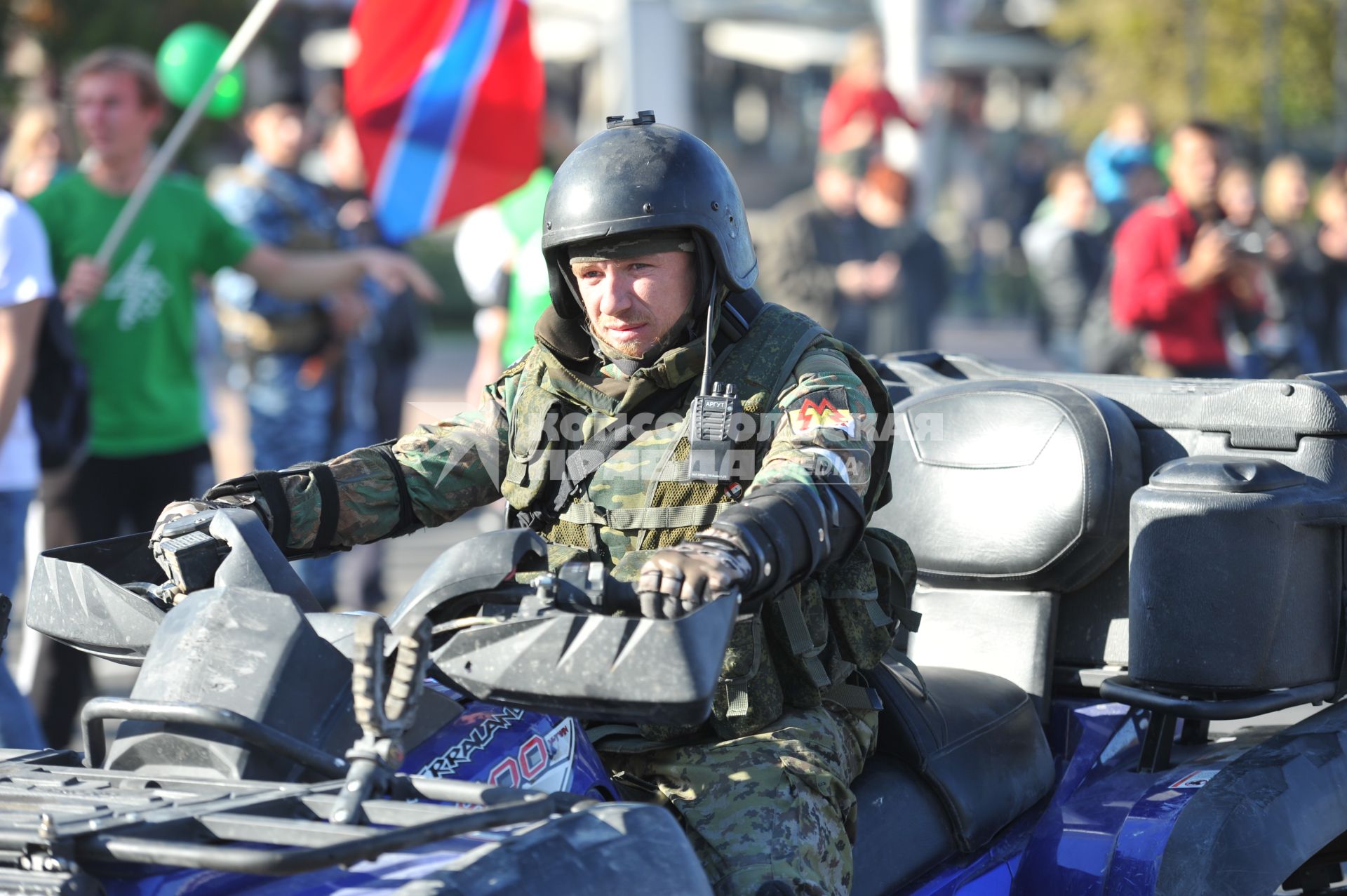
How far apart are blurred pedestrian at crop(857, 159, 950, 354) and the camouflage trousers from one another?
7707mm

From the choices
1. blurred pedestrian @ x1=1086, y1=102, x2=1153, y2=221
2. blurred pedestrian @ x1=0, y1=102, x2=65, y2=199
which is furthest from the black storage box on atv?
blurred pedestrian @ x1=1086, y1=102, x2=1153, y2=221

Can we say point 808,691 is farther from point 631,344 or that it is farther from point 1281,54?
point 1281,54

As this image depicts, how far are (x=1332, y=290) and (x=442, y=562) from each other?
11679 mm

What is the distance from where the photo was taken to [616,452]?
293 centimetres

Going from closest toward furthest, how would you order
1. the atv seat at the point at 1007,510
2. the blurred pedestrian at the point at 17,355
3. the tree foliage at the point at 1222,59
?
1. the atv seat at the point at 1007,510
2. the blurred pedestrian at the point at 17,355
3. the tree foliage at the point at 1222,59

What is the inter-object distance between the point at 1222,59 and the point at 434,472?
22215 mm

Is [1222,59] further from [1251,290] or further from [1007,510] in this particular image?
[1007,510]

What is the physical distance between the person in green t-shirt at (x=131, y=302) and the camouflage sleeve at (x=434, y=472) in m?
3.27

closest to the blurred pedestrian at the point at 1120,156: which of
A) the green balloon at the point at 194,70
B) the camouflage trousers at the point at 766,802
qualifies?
the green balloon at the point at 194,70

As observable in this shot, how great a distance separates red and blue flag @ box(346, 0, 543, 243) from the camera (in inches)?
295

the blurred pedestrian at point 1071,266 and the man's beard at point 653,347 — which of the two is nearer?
the man's beard at point 653,347

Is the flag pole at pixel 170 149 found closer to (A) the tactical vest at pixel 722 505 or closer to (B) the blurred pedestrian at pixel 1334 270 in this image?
(A) the tactical vest at pixel 722 505

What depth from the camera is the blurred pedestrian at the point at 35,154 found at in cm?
775

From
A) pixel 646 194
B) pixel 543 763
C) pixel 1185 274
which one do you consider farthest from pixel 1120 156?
pixel 543 763
